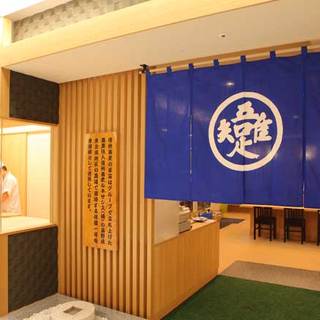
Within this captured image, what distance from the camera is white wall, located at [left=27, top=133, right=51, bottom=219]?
471 cm

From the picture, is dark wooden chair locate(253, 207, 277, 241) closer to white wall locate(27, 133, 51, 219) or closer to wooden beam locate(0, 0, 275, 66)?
white wall locate(27, 133, 51, 219)

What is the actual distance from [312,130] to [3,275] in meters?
3.55

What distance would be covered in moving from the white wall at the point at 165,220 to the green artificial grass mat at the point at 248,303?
96cm

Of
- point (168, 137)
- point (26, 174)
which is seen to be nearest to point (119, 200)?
point (168, 137)

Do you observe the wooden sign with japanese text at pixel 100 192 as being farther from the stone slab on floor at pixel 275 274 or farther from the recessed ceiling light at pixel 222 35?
the stone slab on floor at pixel 275 274

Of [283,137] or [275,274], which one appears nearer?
[283,137]

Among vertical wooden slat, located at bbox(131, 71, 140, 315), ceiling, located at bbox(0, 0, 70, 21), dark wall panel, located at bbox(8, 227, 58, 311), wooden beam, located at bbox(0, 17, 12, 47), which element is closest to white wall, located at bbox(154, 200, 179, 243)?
vertical wooden slat, located at bbox(131, 71, 140, 315)

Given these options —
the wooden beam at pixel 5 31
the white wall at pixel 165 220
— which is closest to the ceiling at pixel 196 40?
the wooden beam at pixel 5 31

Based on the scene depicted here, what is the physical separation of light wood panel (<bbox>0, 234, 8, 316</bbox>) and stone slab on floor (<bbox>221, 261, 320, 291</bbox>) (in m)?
3.37

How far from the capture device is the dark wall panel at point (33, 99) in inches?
150

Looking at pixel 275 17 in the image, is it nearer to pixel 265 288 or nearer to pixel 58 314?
pixel 58 314

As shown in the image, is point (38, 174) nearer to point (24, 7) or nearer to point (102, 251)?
point (102, 251)

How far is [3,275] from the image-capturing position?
12.2 feet

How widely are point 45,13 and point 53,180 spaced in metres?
2.06
